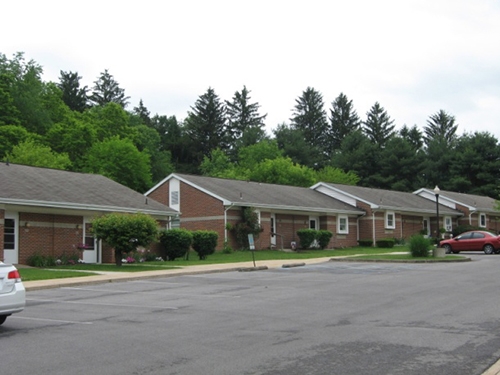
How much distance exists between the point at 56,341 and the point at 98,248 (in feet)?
71.1

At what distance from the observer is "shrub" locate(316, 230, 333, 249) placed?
43844 millimetres

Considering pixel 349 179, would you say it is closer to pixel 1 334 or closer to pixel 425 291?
pixel 425 291

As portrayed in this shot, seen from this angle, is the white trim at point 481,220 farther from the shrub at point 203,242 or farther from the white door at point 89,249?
the white door at point 89,249

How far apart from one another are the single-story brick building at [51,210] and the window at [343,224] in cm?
1742

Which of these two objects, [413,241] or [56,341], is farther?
[413,241]

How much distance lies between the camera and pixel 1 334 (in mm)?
11039

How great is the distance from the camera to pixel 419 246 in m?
33.0

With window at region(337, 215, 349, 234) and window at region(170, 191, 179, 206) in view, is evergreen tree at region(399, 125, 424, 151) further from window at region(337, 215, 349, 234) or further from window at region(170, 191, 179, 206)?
window at region(170, 191, 179, 206)

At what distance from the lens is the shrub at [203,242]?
33.3 meters

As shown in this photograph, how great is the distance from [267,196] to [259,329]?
33.4 metres

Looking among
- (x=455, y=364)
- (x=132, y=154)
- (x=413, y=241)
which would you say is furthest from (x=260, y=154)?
(x=455, y=364)

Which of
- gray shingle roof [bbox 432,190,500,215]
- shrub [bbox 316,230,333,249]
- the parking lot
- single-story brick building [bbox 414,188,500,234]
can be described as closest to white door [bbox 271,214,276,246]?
shrub [bbox 316,230,333,249]

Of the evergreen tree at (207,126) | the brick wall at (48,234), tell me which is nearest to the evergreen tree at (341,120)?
the evergreen tree at (207,126)

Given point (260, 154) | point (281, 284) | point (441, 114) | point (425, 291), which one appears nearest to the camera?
point (425, 291)
